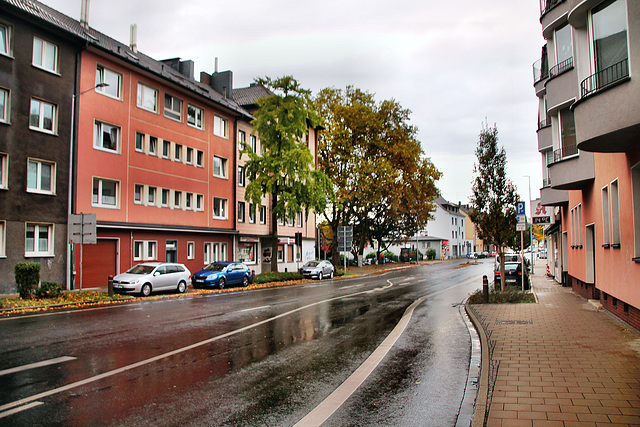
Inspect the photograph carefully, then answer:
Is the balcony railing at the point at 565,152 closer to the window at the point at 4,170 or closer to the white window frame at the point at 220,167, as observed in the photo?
the window at the point at 4,170

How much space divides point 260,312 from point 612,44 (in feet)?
35.0

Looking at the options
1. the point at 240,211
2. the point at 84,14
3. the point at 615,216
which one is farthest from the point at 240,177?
the point at 615,216

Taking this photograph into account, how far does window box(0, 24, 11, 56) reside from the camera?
67.3 ft

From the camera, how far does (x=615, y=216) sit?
458 inches

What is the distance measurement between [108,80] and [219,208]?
12.0 m

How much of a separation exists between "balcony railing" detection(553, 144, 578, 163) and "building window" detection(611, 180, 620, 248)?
11.6 ft

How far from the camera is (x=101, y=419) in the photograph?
494cm

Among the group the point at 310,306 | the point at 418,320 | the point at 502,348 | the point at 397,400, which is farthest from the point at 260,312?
the point at 397,400

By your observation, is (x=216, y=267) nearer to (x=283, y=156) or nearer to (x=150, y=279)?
(x=150, y=279)

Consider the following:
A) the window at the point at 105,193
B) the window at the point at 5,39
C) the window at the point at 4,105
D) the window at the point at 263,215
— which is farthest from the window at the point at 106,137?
the window at the point at 263,215

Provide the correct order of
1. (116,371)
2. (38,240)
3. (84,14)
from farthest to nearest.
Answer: (84,14), (38,240), (116,371)

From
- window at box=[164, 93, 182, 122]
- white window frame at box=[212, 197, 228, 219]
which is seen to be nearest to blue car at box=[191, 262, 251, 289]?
white window frame at box=[212, 197, 228, 219]

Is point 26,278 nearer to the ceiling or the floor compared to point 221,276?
nearer to the ceiling

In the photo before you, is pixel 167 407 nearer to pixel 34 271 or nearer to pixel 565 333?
pixel 565 333
